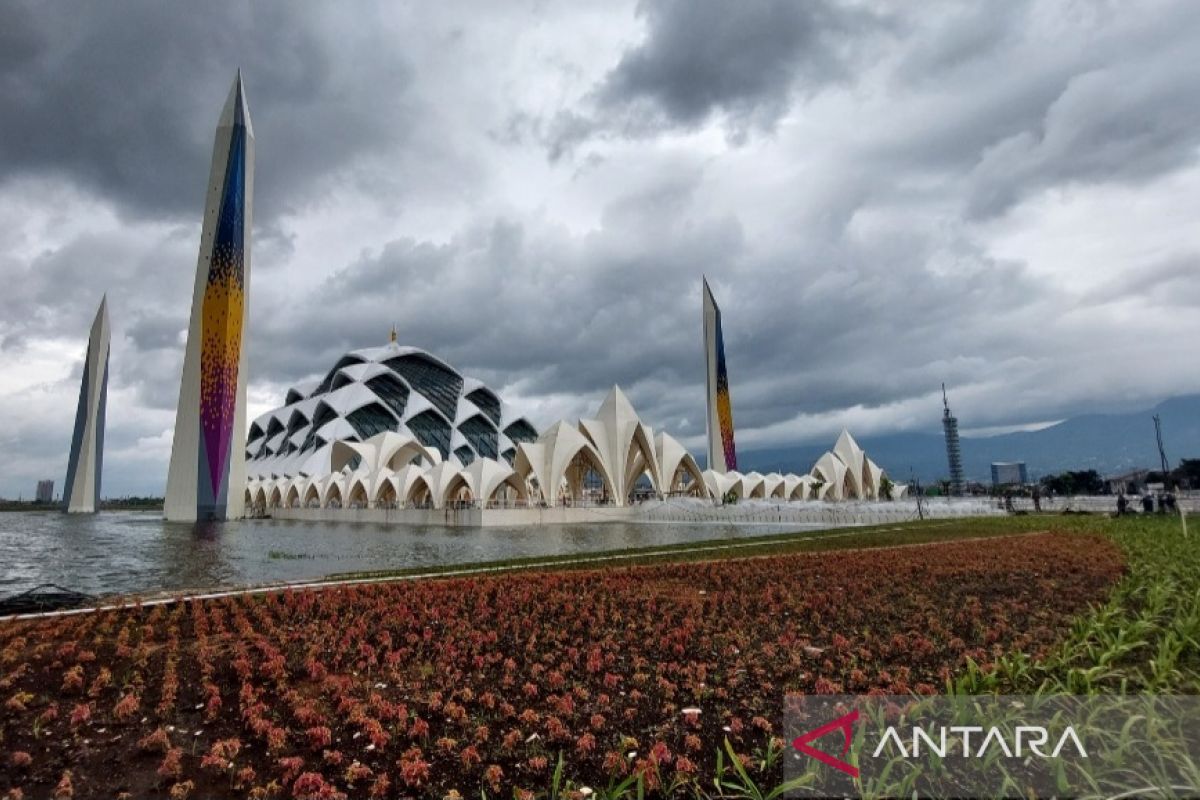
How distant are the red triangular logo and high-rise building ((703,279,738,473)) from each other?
64.4 meters

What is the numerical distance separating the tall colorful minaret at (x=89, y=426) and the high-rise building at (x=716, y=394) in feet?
204

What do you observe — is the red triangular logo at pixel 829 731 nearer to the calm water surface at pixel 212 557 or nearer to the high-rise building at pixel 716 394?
the calm water surface at pixel 212 557

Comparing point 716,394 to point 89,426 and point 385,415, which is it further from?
point 89,426

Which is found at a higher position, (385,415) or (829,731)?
(385,415)

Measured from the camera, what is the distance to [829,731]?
4.01 m

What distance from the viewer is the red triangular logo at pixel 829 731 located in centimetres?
346

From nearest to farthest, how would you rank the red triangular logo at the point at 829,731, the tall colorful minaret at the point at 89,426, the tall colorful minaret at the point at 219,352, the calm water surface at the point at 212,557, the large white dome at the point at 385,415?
the red triangular logo at the point at 829,731 < the calm water surface at the point at 212,557 < the tall colorful minaret at the point at 219,352 < the tall colorful minaret at the point at 89,426 < the large white dome at the point at 385,415

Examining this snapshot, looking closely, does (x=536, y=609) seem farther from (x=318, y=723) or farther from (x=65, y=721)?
(x=65, y=721)

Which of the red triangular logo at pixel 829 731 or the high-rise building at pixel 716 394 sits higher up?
the high-rise building at pixel 716 394

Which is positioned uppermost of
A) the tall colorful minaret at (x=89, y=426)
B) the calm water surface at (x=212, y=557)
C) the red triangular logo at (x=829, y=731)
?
the tall colorful minaret at (x=89, y=426)

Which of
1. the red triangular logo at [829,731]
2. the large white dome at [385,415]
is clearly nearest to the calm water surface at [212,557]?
the red triangular logo at [829,731]

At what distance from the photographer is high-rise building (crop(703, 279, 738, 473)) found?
68500 mm

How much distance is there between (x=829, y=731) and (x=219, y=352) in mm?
46225

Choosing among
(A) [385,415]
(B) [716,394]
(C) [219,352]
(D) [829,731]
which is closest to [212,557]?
(D) [829,731]
